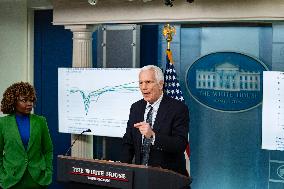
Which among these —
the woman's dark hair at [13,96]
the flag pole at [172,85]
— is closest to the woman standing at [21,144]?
the woman's dark hair at [13,96]

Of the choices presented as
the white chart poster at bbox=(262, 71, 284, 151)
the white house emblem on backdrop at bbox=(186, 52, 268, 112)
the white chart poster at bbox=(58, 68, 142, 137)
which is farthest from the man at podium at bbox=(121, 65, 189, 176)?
the white house emblem on backdrop at bbox=(186, 52, 268, 112)

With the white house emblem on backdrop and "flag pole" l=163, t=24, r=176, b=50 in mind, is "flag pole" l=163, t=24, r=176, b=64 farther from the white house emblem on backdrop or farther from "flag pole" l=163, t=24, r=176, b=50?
the white house emblem on backdrop

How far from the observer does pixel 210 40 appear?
180 inches

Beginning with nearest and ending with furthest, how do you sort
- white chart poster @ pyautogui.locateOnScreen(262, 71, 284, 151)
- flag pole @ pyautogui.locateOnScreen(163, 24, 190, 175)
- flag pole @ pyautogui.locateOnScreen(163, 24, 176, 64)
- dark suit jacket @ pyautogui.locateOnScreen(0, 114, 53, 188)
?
dark suit jacket @ pyautogui.locateOnScreen(0, 114, 53, 188) < white chart poster @ pyautogui.locateOnScreen(262, 71, 284, 151) < flag pole @ pyautogui.locateOnScreen(163, 24, 190, 175) < flag pole @ pyautogui.locateOnScreen(163, 24, 176, 64)

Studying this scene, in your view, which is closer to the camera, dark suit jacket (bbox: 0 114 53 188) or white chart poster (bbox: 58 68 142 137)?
dark suit jacket (bbox: 0 114 53 188)

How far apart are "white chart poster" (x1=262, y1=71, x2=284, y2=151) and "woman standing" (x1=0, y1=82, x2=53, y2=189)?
192 cm

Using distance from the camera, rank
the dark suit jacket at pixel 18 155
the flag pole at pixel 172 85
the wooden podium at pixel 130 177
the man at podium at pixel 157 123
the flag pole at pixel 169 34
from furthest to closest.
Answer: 1. the flag pole at pixel 169 34
2. the flag pole at pixel 172 85
3. the dark suit jacket at pixel 18 155
4. the man at podium at pixel 157 123
5. the wooden podium at pixel 130 177

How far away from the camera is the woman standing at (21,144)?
3.12 metres

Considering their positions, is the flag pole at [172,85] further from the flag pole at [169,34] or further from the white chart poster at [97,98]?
the white chart poster at [97,98]

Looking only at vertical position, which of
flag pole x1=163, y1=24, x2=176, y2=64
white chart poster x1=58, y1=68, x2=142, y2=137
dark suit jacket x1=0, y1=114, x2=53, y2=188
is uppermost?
flag pole x1=163, y1=24, x2=176, y2=64

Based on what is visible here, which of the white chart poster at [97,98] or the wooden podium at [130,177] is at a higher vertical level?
the white chart poster at [97,98]

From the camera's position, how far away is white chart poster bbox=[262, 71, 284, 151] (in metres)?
3.78

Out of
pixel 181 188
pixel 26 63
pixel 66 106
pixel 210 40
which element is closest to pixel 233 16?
pixel 210 40

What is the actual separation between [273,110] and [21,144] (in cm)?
213
